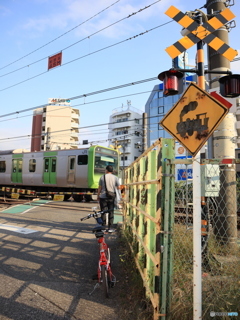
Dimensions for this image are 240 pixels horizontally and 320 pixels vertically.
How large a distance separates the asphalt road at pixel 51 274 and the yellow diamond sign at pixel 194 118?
7.30 feet

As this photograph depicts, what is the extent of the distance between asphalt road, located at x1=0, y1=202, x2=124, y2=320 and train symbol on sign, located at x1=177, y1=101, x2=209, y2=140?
2.28 meters

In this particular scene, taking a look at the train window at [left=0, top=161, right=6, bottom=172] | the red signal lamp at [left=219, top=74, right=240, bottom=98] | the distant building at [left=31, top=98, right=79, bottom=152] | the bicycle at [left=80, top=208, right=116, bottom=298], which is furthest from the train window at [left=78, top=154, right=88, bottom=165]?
the distant building at [left=31, top=98, right=79, bottom=152]

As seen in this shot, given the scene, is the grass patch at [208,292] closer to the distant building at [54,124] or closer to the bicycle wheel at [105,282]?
the bicycle wheel at [105,282]

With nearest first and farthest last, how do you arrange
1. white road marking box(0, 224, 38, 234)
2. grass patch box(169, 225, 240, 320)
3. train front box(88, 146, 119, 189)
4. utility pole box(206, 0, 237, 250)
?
grass patch box(169, 225, 240, 320), utility pole box(206, 0, 237, 250), white road marking box(0, 224, 38, 234), train front box(88, 146, 119, 189)

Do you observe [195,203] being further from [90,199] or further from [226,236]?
[90,199]

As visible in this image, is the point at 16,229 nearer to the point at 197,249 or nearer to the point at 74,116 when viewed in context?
the point at 197,249

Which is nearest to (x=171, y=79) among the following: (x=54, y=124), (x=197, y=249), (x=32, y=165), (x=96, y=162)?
(x=197, y=249)

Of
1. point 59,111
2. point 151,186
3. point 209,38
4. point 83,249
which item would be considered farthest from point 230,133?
point 59,111

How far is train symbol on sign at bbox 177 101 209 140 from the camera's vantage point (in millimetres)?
2779

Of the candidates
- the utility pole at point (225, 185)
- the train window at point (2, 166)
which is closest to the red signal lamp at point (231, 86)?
the utility pole at point (225, 185)

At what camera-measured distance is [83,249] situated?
601 cm

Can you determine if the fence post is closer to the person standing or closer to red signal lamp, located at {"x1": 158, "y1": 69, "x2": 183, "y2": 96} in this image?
red signal lamp, located at {"x1": 158, "y1": 69, "x2": 183, "y2": 96}

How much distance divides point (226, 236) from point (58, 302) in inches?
129

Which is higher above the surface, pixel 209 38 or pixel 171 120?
pixel 209 38
